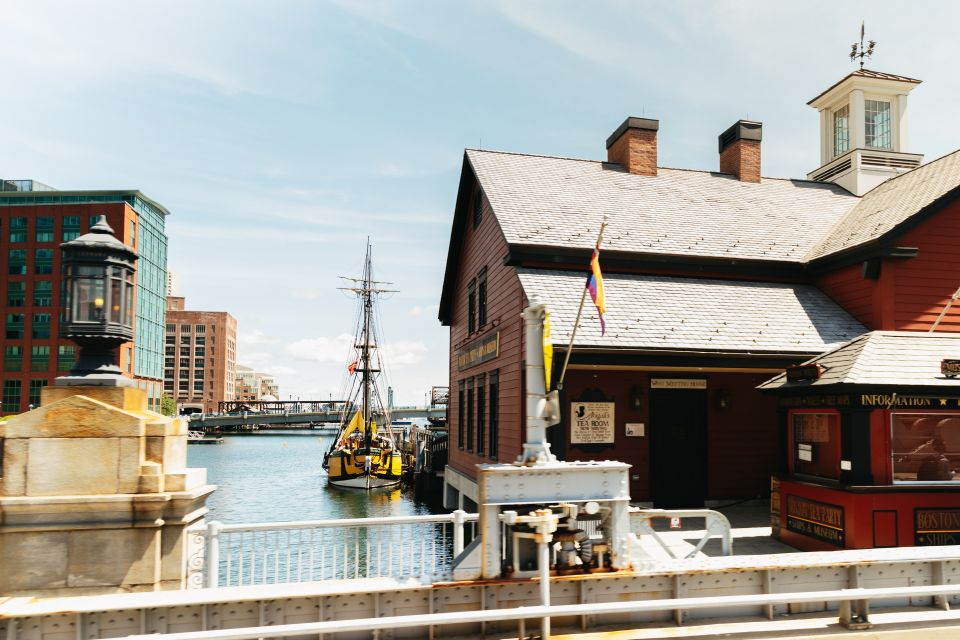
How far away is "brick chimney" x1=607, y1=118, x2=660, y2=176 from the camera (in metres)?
21.7

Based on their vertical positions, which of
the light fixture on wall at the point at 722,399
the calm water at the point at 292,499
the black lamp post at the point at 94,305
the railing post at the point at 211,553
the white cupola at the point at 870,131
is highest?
the white cupola at the point at 870,131

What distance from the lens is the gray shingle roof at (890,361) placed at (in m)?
11.4

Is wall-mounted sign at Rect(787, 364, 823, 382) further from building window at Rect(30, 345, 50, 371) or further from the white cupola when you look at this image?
building window at Rect(30, 345, 50, 371)

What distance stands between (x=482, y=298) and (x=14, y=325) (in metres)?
89.0

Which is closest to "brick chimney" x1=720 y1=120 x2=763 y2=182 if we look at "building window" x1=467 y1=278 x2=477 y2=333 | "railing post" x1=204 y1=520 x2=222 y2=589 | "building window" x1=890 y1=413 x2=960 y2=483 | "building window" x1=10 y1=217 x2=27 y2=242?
"building window" x1=467 y1=278 x2=477 y2=333

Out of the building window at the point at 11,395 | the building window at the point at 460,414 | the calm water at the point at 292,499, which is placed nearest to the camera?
the building window at the point at 460,414

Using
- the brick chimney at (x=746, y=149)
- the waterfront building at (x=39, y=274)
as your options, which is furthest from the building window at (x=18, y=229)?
the brick chimney at (x=746, y=149)

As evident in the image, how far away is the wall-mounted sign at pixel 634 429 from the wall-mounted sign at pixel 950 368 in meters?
6.36

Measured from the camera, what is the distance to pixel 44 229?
8900cm

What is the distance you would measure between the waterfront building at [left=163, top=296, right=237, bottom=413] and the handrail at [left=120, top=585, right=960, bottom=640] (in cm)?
18891

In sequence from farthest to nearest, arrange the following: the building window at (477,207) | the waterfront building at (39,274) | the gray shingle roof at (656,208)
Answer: the waterfront building at (39,274) < the building window at (477,207) < the gray shingle roof at (656,208)

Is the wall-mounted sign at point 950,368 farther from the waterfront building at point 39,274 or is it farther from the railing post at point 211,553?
the waterfront building at point 39,274

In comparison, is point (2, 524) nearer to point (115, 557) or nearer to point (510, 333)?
point (115, 557)

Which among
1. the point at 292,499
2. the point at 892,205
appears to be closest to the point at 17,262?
the point at 292,499
